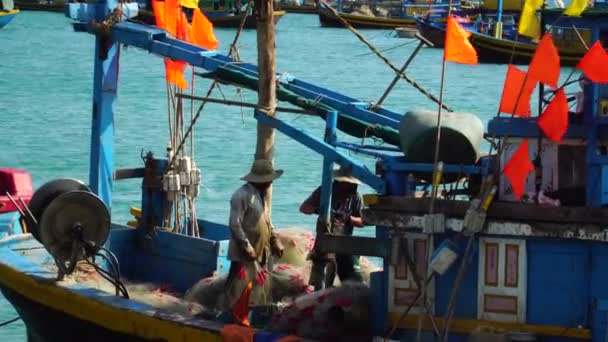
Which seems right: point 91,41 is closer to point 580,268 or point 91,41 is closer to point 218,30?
point 218,30

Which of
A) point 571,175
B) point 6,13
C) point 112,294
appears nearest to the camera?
point 571,175

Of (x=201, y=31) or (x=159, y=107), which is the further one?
(x=159, y=107)

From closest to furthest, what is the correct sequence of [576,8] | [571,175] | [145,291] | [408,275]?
1. [576,8]
2. [571,175]
3. [408,275]
4. [145,291]

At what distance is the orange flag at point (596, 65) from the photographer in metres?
6.82

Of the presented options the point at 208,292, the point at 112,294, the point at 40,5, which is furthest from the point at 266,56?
the point at 40,5

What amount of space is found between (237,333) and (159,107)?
23648 millimetres

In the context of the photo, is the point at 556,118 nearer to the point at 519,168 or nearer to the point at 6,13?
the point at 519,168

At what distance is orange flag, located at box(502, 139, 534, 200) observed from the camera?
7.12 m

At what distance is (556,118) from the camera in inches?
277

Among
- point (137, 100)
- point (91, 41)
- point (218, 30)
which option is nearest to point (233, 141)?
point (137, 100)

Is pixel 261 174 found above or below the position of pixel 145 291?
above

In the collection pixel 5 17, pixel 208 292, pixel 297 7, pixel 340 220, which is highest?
pixel 340 220

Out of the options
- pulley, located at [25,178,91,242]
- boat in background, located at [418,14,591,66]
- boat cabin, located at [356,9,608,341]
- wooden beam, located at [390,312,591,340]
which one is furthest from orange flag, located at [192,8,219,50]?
boat in background, located at [418,14,591,66]

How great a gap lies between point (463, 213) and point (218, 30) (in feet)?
177
